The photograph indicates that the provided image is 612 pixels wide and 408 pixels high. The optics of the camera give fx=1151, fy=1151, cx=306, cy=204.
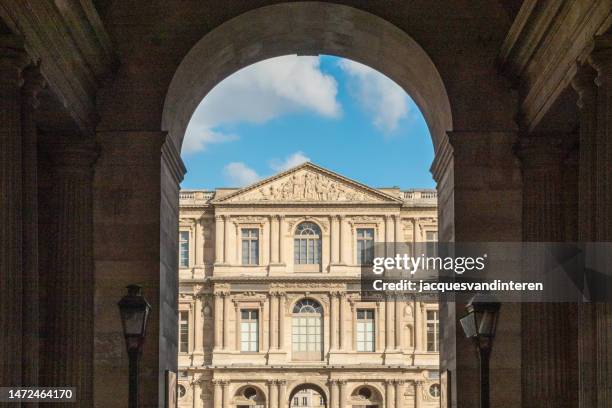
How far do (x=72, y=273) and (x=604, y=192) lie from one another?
8.53m

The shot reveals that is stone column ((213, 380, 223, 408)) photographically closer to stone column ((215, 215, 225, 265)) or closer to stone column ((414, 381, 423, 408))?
stone column ((215, 215, 225, 265))

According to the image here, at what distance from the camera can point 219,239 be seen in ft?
231

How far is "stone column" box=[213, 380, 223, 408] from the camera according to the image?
222 feet

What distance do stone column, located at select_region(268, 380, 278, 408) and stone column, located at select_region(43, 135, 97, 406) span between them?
165ft

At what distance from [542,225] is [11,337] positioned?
8.65 m

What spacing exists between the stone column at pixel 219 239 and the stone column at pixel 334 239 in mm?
6615

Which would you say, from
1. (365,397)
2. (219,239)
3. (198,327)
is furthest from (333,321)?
(219,239)

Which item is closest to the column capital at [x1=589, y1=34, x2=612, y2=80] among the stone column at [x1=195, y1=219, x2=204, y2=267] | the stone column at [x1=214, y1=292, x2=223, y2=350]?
the stone column at [x1=214, y1=292, x2=223, y2=350]

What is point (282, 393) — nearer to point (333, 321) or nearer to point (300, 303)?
point (333, 321)

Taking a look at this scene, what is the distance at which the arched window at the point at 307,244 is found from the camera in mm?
70375

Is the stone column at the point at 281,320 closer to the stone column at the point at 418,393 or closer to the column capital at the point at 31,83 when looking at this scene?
the stone column at the point at 418,393

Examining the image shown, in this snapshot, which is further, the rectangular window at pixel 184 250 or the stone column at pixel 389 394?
the rectangular window at pixel 184 250

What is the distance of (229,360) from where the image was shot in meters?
68.5

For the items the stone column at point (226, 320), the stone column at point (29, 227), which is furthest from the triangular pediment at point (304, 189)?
the stone column at point (29, 227)
